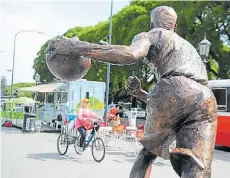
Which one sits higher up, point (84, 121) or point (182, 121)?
point (182, 121)

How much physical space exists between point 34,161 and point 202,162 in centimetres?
810

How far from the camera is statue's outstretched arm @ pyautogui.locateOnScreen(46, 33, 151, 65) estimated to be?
2.55 m

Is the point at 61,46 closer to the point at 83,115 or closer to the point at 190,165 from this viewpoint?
the point at 190,165

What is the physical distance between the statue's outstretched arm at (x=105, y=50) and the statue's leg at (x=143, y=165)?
0.76 m

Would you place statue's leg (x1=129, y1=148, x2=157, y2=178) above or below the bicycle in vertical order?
above

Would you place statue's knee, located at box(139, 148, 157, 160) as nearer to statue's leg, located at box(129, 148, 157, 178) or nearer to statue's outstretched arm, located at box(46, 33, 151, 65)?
statue's leg, located at box(129, 148, 157, 178)

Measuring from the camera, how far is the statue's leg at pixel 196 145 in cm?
261

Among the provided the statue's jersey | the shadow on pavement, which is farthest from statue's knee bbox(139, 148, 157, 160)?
the shadow on pavement

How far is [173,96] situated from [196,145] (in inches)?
13.6

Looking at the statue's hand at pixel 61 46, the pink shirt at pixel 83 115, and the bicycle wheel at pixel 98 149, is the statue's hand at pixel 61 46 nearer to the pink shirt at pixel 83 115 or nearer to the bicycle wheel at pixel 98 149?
the bicycle wheel at pixel 98 149

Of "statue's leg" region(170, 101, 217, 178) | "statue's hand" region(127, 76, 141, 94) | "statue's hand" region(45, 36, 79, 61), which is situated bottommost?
"statue's leg" region(170, 101, 217, 178)

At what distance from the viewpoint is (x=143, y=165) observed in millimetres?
2984

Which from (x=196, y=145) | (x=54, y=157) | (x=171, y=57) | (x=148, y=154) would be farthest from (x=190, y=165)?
(x=54, y=157)

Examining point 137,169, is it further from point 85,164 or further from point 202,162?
point 85,164
